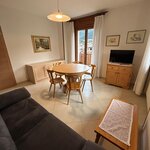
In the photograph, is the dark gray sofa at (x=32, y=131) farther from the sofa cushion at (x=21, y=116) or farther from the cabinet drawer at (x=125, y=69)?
the cabinet drawer at (x=125, y=69)

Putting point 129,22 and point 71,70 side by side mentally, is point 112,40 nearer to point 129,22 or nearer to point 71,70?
point 129,22

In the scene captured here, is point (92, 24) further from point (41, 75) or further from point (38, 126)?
point (38, 126)

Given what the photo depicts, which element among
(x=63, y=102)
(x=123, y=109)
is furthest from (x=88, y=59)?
(x=123, y=109)

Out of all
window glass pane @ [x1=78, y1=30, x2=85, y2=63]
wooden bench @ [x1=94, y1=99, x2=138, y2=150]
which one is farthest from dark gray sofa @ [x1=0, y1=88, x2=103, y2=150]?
window glass pane @ [x1=78, y1=30, x2=85, y2=63]

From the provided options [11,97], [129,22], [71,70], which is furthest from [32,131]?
[129,22]

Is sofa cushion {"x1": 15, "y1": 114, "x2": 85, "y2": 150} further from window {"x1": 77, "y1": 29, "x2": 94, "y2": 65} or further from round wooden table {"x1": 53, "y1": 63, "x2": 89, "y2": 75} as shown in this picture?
window {"x1": 77, "y1": 29, "x2": 94, "y2": 65}

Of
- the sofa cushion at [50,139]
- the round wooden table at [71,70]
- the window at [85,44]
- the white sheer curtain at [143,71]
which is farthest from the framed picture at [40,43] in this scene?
the white sheer curtain at [143,71]

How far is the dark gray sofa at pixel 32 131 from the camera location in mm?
891

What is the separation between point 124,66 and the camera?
114 inches

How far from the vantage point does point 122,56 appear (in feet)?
9.97

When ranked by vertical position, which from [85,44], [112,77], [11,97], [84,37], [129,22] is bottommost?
[112,77]

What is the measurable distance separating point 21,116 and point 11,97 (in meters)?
0.44

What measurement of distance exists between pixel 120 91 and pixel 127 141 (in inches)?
82.6

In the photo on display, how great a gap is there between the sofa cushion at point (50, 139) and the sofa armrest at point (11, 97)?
0.69 meters
